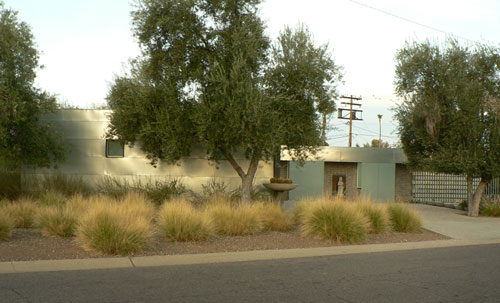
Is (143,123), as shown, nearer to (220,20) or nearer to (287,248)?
(220,20)

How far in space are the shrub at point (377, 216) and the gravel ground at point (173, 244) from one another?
0.75 feet

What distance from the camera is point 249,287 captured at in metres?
7.11

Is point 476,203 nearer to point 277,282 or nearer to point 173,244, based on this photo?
point 173,244

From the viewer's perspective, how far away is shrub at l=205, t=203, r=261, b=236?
1234cm

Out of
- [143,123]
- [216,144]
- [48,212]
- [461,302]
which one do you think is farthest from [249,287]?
[143,123]

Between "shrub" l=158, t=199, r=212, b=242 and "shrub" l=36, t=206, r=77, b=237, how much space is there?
6.79ft

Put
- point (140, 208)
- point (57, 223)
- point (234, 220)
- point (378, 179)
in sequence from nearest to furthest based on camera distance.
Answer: point (57, 223) < point (234, 220) < point (140, 208) < point (378, 179)

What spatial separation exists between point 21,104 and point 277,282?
39.7ft

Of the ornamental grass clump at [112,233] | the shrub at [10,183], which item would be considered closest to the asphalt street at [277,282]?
the ornamental grass clump at [112,233]

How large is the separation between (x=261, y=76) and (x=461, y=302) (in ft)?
34.8

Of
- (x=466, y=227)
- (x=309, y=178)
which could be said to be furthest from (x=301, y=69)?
(x=309, y=178)

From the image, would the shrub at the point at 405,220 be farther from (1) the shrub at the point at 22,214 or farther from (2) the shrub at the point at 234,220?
(1) the shrub at the point at 22,214

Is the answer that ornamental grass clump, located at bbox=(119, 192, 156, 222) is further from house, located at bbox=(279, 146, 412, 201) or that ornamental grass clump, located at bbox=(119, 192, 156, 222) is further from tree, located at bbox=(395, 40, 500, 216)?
house, located at bbox=(279, 146, 412, 201)

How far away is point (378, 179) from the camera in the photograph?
27281mm
